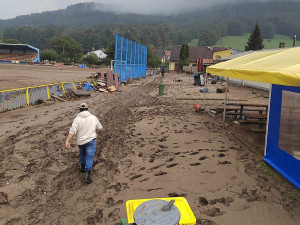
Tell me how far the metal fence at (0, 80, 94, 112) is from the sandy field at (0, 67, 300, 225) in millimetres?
3474

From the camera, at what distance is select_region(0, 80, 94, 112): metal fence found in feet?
38.1

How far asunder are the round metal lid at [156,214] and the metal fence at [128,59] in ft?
72.2

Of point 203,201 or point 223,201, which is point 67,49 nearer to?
point 203,201

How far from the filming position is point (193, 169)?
17.7ft

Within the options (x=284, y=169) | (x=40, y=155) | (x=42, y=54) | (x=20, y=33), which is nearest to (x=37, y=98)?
(x=40, y=155)

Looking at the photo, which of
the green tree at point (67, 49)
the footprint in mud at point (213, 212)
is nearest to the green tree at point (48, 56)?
the green tree at point (67, 49)

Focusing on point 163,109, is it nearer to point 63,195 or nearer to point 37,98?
point 37,98

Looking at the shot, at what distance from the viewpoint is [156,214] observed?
7.86 feet

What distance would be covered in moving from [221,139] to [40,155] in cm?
498

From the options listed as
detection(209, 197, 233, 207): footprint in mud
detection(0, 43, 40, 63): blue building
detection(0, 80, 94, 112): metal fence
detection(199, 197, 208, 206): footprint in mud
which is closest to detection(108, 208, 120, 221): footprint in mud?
detection(199, 197, 208, 206): footprint in mud

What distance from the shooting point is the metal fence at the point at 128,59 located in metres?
25.0

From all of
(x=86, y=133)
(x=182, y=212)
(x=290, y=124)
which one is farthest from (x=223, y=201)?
(x=86, y=133)

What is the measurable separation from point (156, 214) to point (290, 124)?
3.85 m

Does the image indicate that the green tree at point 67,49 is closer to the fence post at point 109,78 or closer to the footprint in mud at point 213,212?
the fence post at point 109,78
